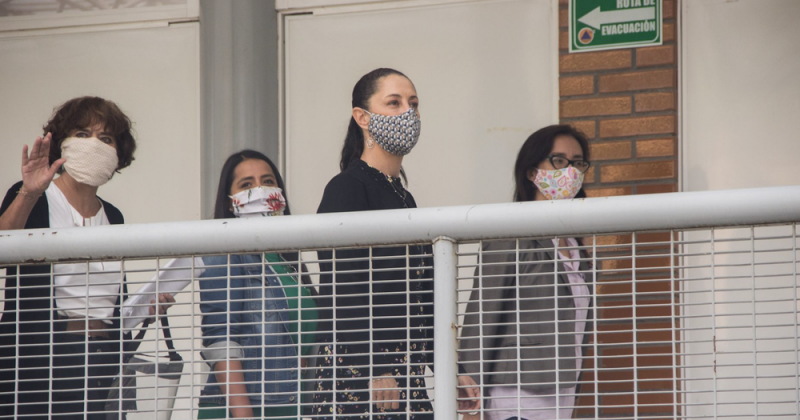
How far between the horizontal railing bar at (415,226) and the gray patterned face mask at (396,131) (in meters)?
1.38

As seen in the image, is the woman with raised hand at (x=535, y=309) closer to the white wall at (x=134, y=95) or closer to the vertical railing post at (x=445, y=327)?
the vertical railing post at (x=445, y=327)

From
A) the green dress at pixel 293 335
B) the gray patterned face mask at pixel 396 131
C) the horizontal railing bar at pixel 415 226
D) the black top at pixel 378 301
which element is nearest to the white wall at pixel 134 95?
the gray patterned face mask at pixel 396 131

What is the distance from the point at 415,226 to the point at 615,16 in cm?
334

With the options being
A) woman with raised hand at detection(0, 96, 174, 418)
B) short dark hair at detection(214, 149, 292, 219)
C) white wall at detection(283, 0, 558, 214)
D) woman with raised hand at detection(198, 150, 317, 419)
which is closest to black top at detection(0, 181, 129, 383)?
woman with raised hand at detection(0, 96, 174, 418)

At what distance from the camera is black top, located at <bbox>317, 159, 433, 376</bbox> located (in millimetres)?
2514

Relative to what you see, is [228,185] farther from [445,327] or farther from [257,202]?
[445,327]

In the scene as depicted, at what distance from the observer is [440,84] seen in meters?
5.73

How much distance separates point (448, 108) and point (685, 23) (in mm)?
1299

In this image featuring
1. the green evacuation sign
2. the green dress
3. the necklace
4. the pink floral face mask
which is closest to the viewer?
the green dress

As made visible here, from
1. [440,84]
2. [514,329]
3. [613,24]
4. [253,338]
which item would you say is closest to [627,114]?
[613,24]

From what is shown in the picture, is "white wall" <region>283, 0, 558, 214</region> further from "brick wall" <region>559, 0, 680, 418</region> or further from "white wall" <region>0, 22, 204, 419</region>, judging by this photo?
"white wall" <region>0, 22, 204, 419</region>

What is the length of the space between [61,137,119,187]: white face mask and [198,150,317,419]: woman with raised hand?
636 millimetres

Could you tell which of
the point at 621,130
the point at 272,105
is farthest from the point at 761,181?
the point at 272,105

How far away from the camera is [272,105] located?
5766 millimetres
